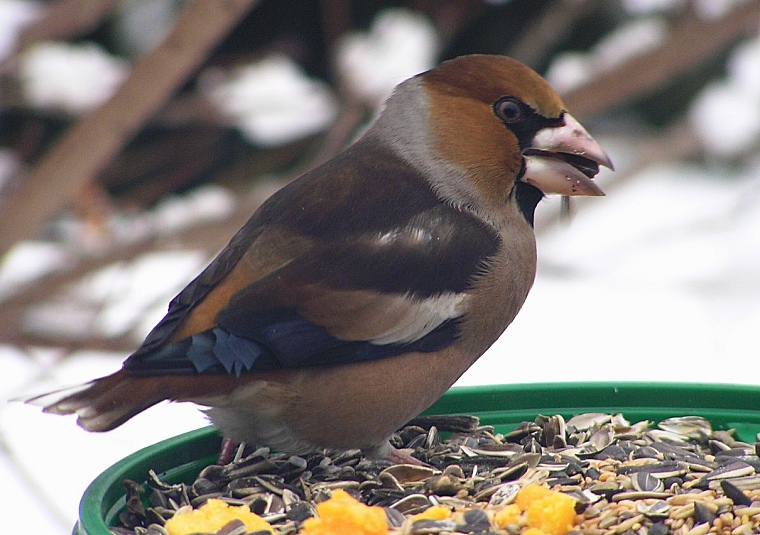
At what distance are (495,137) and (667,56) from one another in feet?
6.21

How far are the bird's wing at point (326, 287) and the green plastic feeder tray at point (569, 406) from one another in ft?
0.88

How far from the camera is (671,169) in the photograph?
27.8 feet

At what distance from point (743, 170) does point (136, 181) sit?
4829 millimetres

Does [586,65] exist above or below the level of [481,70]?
above

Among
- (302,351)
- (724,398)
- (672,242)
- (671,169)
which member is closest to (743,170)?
(671,169)

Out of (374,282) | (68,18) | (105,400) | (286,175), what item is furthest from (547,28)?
(105,400)

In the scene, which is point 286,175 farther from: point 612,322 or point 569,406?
point 569,406

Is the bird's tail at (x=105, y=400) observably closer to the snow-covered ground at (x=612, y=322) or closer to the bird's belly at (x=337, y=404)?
the bird's belly at (x=337, y=404)

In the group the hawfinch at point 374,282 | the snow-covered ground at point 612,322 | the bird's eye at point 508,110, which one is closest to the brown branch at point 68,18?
the snow-covered ground at point 612,322

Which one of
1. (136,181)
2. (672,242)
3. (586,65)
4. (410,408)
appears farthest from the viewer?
(672,242)

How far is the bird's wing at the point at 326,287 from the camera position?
86.8 inches

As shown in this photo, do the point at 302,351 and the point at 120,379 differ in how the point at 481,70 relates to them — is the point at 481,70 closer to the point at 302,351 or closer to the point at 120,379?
the point at 302,351

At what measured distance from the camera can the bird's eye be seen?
8.32 ft

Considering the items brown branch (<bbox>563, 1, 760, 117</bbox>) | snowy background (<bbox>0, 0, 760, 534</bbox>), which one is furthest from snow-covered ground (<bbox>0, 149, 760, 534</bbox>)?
brown branch (<bbox>563, 1, 760, 117</bbox>)
